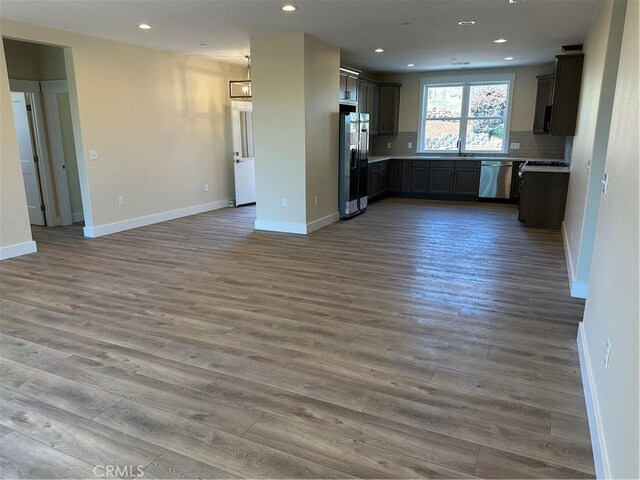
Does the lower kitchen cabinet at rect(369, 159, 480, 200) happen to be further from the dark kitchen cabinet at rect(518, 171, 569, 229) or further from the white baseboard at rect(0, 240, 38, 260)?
the white baseboard at rect(0, 240, 38, 260)

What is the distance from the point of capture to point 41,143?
646 cm

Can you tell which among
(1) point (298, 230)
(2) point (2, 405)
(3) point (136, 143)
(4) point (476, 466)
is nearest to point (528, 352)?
(4) point (476, 466)

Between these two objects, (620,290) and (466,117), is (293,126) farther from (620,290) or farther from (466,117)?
(466,117)

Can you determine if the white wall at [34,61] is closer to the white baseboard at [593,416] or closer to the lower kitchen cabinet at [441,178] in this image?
the lower kitchen cabinet at [441,178]

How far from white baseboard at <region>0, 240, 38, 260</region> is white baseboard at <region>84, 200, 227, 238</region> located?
2.73 feet

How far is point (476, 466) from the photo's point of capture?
1846 millimetres

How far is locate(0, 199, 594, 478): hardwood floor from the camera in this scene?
1928mm

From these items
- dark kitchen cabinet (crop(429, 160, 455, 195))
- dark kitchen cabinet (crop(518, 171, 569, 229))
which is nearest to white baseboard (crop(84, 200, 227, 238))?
dark kitchen cabinet (crop(429, 160, 455, 195))

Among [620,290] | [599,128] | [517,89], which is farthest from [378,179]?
[620,290]

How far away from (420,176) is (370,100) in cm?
192

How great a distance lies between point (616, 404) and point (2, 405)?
2.87 meters

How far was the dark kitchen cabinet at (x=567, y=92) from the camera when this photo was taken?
225 inches
